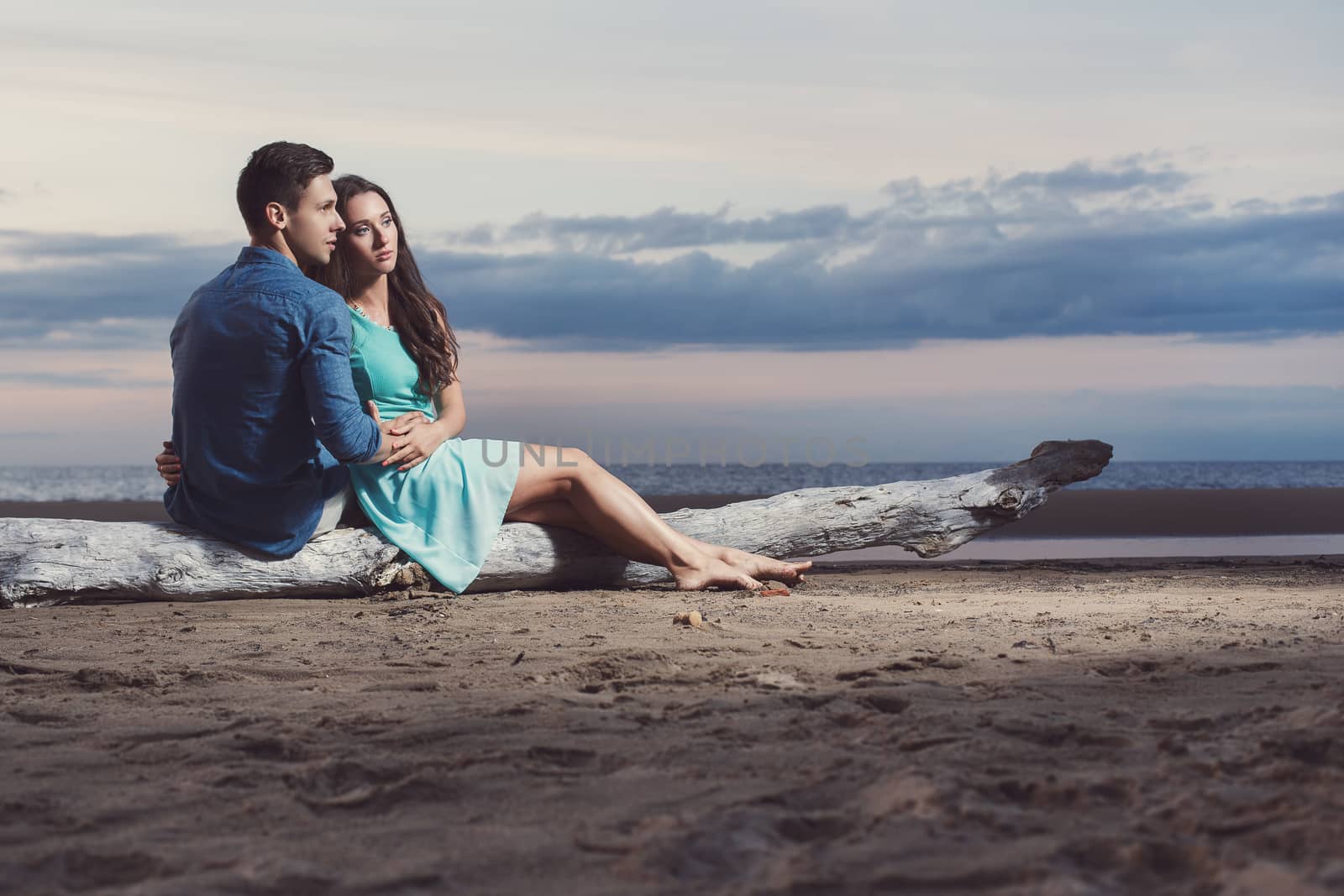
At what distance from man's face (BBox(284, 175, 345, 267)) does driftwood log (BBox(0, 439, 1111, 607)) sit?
4.19 feet

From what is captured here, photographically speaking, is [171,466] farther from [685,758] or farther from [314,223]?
[685,758]

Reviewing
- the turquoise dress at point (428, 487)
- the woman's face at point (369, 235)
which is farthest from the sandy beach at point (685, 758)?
the woman's face at point (369, 235)

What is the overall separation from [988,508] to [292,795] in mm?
4412

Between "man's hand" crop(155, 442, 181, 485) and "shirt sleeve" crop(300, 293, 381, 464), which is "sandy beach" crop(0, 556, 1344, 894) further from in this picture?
"man's hand" crop(155, 442, 181, 485)

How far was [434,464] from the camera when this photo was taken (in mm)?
4781

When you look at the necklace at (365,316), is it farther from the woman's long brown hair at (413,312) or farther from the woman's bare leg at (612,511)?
the woman's bare leg at (612,511)

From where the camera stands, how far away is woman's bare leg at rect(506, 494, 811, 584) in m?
5.11

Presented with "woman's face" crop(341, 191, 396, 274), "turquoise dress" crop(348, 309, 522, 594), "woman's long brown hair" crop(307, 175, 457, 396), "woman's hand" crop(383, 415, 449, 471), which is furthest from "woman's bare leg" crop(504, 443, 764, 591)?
"woman's face" crop(341, 191, 396, 274)

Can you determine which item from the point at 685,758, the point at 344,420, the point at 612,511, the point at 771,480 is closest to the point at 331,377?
the point at 344,420

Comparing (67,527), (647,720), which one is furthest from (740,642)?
(67,527)

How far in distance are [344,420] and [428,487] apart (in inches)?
24.3

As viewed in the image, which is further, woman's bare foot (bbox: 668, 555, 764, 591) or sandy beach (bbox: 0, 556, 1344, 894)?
woman's bare foot (bbox: 668, 555, 764, 591)

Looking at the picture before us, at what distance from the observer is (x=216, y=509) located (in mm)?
4746

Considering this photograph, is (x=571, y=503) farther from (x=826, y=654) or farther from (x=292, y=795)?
(x=292, y=795)
